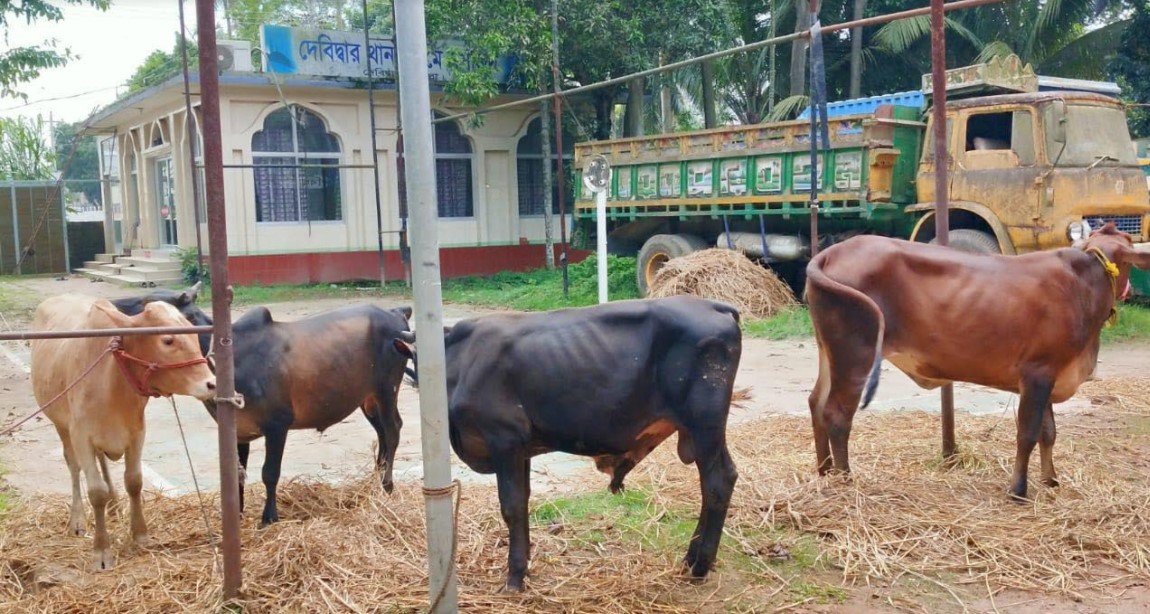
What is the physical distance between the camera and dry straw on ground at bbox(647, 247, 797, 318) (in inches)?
532

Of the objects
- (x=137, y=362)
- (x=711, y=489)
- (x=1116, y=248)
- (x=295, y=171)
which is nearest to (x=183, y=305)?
(x=137, y=362)

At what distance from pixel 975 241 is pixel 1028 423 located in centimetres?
680

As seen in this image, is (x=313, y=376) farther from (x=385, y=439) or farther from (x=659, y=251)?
(x=659, y=251)

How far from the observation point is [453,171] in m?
22.1

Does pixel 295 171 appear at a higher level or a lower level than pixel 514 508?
higher

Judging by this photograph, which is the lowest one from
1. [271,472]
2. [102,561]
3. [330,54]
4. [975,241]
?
[102,561]

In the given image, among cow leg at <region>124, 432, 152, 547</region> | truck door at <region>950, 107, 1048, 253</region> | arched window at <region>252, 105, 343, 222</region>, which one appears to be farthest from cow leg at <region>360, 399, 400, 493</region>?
arched window at <region>252, 105, 343, 222</region>

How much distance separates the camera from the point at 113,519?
5.38 m

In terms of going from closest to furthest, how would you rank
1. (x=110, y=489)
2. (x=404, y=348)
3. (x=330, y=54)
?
(x=404, y=348) < (x=110, y=489) < (x=330, y=54)

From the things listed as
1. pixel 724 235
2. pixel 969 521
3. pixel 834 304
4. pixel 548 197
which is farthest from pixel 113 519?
pixel 548 197

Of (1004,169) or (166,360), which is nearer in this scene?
(166,360)

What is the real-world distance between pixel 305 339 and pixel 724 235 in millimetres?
9903

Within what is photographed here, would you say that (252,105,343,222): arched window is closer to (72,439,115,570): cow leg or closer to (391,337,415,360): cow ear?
(72,439,115,570): cow leg

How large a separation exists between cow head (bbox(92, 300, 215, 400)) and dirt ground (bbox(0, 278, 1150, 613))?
0.18m
